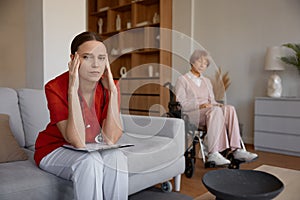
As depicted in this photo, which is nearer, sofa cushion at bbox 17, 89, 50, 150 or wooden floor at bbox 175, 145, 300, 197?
sofa cushion at bbox 17, 89, 50, 150

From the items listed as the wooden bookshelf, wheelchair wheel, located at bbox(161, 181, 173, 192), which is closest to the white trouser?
the wooden bookshelf

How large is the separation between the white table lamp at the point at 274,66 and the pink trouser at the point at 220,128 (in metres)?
1.07

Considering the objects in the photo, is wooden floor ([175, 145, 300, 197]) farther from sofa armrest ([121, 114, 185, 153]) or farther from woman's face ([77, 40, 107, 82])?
woman's face ([77, 40, 107, 82])

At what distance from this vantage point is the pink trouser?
2273 mm

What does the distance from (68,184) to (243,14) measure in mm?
3172

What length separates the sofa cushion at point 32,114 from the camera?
1642mm

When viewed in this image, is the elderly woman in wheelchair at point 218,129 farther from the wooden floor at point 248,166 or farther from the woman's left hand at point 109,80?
the woman's left hand at point 109,80

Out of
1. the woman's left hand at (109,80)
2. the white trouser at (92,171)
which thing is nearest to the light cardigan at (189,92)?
the woman's left hand at (109,80)

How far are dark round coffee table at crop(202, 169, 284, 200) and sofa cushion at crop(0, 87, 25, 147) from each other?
3.57 feet

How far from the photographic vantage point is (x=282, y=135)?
3.07 m

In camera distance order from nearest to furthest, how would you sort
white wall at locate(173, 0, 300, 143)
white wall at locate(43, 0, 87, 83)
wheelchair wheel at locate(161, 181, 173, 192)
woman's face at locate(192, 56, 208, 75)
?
1. woman's face at locate(192, 56, 208, 75)
2. wheelchair wheel at locate(161, 181, 173, 192)
3. white wall at locate(43, 0, 87, 83)
4. white wall at locate(173, 0, 300, 143)

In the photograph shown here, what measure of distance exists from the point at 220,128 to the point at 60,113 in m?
1.51

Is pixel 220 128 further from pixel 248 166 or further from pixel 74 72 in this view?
pixel 74 72

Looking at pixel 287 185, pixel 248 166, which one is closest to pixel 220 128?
pixel 248 166
